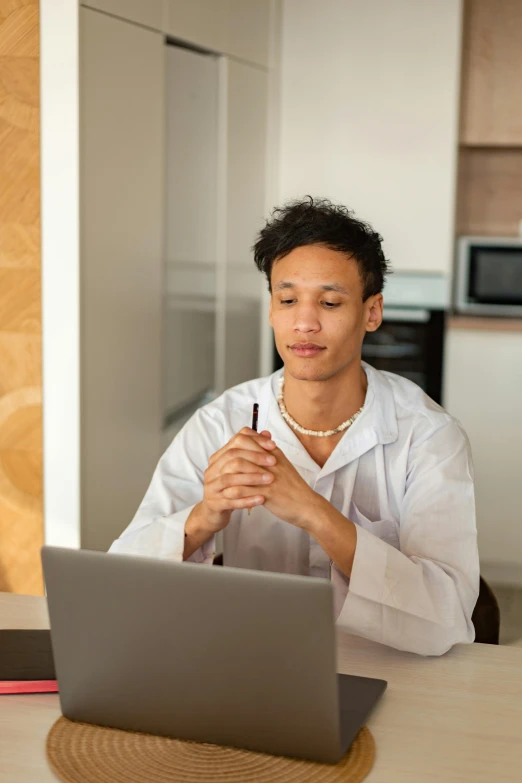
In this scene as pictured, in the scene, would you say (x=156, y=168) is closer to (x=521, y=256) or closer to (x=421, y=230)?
(x=421, y=230)

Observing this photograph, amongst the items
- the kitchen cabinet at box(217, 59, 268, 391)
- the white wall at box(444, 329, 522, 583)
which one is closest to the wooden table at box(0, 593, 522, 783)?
the kitchen cabinet at box(217, 59, 268, 391)

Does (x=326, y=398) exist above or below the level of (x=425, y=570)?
above

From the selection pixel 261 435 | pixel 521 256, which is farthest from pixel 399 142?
pixel 261 435

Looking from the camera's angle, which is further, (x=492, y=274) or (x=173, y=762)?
(x=492, y=274)

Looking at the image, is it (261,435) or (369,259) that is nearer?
(261,435)

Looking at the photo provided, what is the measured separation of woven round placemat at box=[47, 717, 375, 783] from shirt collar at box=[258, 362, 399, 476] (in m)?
0.72

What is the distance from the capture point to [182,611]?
984 mm

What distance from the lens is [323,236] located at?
5.57 feet

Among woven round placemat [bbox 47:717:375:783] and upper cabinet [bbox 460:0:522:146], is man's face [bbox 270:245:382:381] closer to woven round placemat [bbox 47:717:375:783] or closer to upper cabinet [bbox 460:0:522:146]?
woven round placemat [bbox 47:717:375:783]

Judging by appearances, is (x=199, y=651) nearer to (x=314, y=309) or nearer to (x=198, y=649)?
(x=198, y=649)

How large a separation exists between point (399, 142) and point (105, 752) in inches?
121

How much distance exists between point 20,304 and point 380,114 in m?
1.95

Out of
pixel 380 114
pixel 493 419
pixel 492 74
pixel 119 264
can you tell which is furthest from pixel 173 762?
pixel 492 74

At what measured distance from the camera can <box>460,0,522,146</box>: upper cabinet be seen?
3.94 meters
